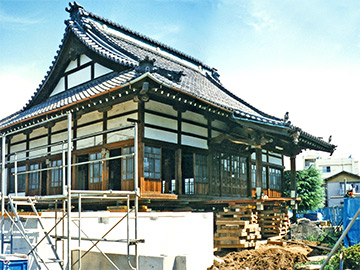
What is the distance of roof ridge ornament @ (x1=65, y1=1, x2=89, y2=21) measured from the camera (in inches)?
609

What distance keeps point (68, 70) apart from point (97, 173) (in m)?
4.51

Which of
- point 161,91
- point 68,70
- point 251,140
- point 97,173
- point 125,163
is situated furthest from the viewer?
point 68,70

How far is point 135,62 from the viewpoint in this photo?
12633 millimetres

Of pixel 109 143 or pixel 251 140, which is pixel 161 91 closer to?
Answer: pixel 109 143

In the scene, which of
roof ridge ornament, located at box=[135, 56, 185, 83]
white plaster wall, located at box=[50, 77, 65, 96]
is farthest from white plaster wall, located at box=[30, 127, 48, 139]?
roof ridge ornament, located at box=[135, 56, 185, 83]

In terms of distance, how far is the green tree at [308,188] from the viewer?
68.0ft

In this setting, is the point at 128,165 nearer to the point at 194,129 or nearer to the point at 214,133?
the point at 194,129

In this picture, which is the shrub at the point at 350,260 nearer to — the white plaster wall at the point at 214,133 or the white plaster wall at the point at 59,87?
the white plaster wall at the point at 214,133

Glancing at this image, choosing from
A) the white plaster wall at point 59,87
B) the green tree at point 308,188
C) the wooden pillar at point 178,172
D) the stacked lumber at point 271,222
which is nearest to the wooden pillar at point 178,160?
the wooden pillar at point 178,172

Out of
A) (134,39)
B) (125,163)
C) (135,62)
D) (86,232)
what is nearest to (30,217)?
(86,232)

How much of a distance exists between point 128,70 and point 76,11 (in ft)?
15.6

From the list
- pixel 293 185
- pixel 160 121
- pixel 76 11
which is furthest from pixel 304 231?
pixel 76 11

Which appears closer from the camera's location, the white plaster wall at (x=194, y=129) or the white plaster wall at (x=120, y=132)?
the white plaster wall at (x=120, y=132)

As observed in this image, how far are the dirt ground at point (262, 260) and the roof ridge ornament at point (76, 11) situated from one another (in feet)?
33.5
